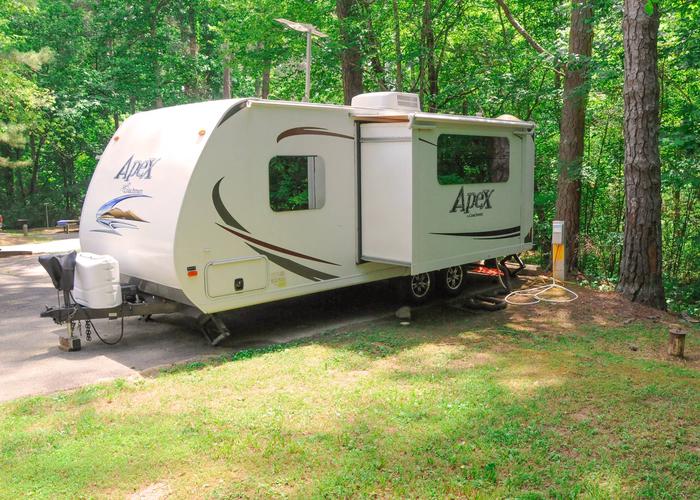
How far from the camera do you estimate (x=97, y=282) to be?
704 centimetres

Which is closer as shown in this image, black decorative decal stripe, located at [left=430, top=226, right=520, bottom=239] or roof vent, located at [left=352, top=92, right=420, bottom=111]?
roof vent, located at [left=352, top=92, right=420, bottom=111]

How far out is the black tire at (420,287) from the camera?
364 inches

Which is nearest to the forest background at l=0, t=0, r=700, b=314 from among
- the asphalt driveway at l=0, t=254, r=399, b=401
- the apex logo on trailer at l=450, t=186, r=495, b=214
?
the apex logo on trailer at l=450, t=186, r=495, b=214

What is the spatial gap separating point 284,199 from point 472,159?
9.71ft

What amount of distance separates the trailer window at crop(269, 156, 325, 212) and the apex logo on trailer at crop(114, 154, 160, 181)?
1.36m

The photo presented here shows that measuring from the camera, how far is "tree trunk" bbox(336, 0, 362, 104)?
14.2 meters

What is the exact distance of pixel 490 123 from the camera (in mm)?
9289

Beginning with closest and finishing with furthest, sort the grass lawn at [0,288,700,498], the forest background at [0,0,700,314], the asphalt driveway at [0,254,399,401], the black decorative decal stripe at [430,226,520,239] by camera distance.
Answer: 1. the grass lawn at [0,288,700,498]
2. the asphalt driveway at [0,254,399,401]
3. the black decorative decal stripe at [430,226,520,239]
4. the forest background at [0,0,700,314]

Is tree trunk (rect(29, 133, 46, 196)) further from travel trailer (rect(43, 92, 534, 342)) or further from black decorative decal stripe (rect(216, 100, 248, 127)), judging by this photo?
black decorative decal stripe (rect(216, 100, 248, 127))

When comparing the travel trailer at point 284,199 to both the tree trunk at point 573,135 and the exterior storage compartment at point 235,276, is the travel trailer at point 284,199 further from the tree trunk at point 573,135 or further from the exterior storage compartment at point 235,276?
the tree trunk at point 573,135

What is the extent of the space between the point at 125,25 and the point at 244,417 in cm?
2525

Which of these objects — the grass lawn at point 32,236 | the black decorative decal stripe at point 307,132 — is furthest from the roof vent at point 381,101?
the grass lawn at point 32,236

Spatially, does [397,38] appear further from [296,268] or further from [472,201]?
[296,268]

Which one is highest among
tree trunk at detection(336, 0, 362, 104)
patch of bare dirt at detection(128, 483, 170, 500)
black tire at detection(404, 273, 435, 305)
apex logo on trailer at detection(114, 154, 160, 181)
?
tree trunk at detection(336, 0, 362, 104)
